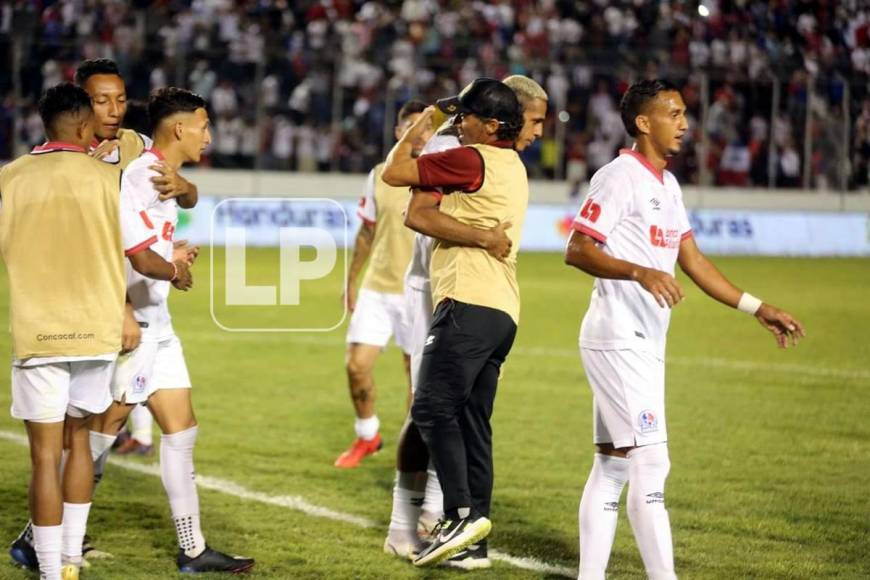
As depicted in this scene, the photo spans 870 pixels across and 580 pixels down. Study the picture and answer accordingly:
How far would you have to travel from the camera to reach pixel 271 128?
2561 cm

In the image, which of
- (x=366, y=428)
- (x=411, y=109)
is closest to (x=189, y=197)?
(x=411, y=109)

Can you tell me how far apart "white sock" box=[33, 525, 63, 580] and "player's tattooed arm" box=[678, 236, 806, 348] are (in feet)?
8.90

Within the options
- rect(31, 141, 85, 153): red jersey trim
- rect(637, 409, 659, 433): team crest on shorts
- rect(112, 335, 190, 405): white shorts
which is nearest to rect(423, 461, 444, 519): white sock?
rect(112, 335, 190, 405): white shorts

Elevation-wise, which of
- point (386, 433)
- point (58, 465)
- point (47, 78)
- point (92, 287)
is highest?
point (47, 78)

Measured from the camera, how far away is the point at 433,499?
21.5 ft

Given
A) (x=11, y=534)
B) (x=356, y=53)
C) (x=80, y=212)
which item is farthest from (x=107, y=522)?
(x=356, y=53)

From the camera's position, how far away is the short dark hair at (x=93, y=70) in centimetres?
621

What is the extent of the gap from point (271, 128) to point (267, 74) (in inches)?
39.8

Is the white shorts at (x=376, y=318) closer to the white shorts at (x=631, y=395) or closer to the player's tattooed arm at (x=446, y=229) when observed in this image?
the player's tattooed arm at (x=446, y=229)

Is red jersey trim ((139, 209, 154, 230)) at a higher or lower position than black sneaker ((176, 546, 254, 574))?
higher

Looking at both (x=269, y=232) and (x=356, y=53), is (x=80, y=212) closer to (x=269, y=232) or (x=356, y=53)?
(x=269, y=232)

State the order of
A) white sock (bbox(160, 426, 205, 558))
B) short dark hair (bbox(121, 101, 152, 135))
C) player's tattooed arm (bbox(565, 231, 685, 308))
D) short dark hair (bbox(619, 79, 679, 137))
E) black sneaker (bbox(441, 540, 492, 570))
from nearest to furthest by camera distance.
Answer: player's tattooed arm (bbox(565, 231, 685, 308)), short dark hair (bbox(619, 79, 679, 137)), white sock (bbox(160, 426, 205, 558)), black sneaker (bbox(441, 540, 492, 570)), short dark hair (bbox(121, 101, 152, 135))

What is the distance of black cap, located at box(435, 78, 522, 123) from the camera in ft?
18.7

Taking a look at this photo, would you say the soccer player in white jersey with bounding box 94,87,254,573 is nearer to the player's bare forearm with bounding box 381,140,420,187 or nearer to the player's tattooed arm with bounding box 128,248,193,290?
the player's tattooed arm with bounding box 128,248,193,290
